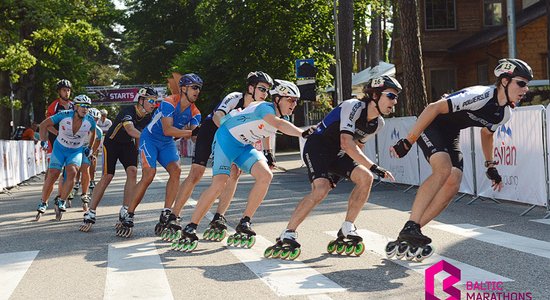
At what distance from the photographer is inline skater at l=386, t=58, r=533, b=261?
7.71 meters

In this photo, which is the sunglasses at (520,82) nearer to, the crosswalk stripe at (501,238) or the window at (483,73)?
the crosswalk stripe at (501,238)

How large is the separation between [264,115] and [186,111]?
2078 mm

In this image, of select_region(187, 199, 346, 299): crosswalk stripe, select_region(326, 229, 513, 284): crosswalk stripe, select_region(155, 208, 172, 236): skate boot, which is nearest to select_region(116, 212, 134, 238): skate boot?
select_region(155, 208, 172, 236): skate boot

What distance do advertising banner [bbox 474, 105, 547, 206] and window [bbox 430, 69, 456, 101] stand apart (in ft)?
82.7

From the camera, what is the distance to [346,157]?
8547 mm

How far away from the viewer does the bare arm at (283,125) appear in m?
8.09

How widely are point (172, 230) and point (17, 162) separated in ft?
60.3

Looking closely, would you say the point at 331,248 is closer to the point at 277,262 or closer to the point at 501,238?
the point at 277,262

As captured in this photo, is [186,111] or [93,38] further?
[93,38]

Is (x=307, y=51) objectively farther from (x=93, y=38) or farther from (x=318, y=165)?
(x=318, y=165)

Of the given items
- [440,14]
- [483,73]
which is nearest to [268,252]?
[483,73]

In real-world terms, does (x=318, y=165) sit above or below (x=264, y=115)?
below

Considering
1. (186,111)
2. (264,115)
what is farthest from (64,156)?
(264,115)

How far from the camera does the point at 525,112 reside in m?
13.1
